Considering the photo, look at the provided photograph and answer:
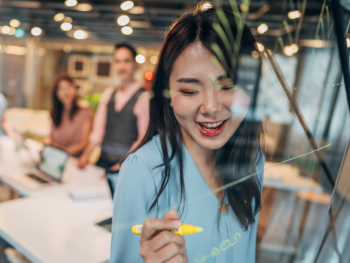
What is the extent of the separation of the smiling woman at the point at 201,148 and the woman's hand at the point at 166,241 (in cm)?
1

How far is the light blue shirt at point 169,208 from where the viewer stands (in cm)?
34

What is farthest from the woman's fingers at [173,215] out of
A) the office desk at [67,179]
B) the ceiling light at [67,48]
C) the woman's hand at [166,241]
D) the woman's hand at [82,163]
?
the ceiling light at [67,48]

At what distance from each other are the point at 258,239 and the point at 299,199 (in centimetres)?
29

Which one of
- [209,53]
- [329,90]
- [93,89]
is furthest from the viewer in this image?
[93,89]

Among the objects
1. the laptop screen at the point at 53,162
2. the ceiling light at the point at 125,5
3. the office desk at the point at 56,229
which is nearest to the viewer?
the office desk at the point at 56,229

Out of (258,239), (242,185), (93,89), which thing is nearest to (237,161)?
(242,185)

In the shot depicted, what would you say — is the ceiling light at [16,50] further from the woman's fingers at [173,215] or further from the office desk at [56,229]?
the woman's fingers at [173,215]

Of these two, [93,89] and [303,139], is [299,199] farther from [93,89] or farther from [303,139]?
[93,89]

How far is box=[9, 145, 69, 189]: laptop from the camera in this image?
1.06m

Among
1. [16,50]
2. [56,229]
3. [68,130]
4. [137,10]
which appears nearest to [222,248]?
[56,229]

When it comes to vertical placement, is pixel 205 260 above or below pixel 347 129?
below

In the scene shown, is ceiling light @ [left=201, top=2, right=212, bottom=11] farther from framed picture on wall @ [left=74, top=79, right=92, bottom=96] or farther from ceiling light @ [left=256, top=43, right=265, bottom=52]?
framed picture on wall @ [left=74, top=79, right=92, bottom=96]

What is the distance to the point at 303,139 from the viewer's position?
0.39 meters

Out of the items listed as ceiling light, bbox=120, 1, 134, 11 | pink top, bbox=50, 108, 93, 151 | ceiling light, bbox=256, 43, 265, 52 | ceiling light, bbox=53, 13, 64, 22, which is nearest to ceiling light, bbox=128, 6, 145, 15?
ceiling light, bbox=120, 1, 134, 11
